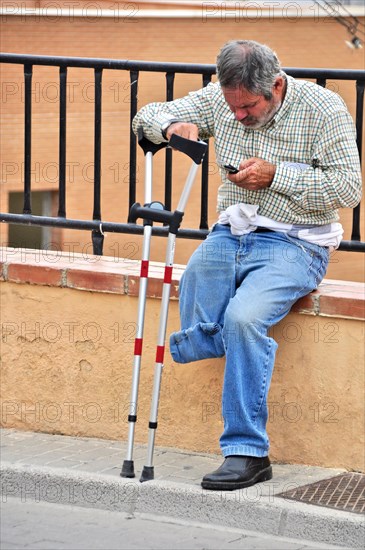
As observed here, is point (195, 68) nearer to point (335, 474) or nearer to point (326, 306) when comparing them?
point (326, 306)

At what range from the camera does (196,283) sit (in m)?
5.06

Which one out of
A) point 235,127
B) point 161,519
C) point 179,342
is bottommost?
point 161,519

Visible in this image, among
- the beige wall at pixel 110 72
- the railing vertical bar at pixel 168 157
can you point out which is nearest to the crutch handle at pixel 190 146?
the railing vertical bar at pixel 168 157

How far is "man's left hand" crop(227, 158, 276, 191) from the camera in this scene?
15.9 ft

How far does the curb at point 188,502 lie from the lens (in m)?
4.64

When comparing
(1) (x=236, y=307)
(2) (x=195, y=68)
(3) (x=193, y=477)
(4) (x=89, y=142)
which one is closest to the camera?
(1) (x=236, y=307)

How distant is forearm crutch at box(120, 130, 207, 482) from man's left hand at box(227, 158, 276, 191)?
0.18 metres

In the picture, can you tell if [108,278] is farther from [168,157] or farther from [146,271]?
[168,157]

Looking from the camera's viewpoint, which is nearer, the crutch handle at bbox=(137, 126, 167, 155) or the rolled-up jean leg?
the rolled-up jean leg

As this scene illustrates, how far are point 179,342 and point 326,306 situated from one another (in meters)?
0.67

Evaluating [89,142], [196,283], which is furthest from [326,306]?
[89,142]

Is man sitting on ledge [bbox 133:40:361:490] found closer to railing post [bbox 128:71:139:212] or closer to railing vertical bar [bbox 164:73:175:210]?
railing vertical bar [bbox 164:73:175:210]

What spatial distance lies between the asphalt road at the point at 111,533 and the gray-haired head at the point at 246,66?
1.84m

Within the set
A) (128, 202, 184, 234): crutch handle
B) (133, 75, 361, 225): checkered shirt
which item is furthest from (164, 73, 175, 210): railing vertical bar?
(128, 202, 184, 234): crutch handle
